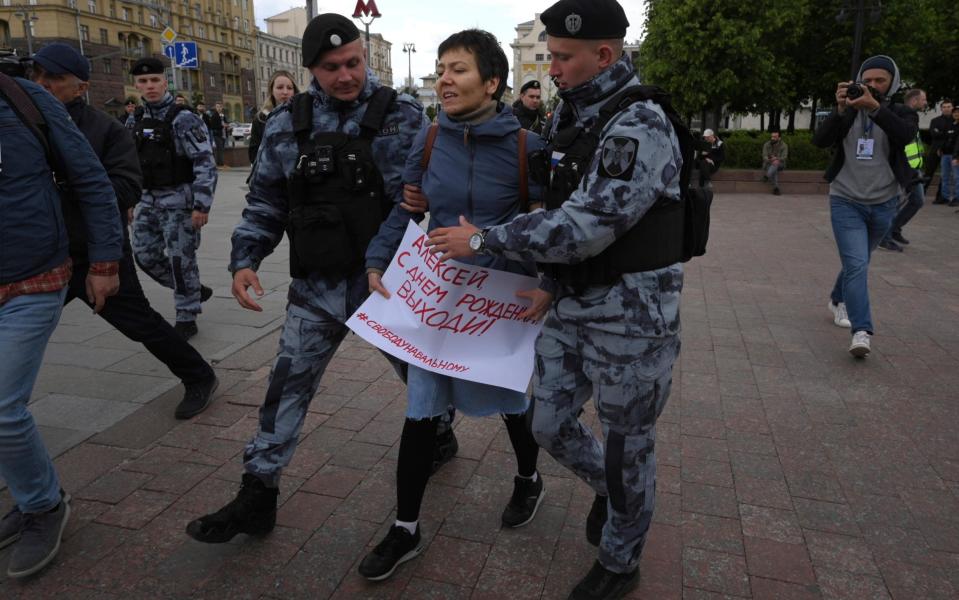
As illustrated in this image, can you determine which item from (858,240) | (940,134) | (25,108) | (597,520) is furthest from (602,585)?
(940,134)

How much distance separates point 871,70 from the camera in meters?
5.04

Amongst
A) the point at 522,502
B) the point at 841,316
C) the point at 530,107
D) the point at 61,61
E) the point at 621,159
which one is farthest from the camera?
the point at 530,107

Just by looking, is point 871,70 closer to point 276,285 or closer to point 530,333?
point 530,333

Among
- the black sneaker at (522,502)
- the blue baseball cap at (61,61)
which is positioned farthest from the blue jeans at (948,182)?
the blue baseball cap at (61,61)

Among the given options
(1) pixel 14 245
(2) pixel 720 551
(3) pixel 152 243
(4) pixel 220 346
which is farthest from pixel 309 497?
(3) pixel 152 243

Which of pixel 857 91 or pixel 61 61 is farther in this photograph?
pixel 857 91

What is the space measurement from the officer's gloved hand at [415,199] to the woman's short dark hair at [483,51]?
17.3 inches

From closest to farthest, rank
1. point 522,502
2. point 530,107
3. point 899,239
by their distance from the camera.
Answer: point 522,502, point 530,107, point 899,239

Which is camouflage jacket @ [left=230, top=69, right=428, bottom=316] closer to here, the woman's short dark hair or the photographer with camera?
the woman's short dark hair

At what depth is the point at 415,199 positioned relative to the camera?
2709mm

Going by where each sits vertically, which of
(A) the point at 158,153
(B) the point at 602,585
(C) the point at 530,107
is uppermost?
(C) the point at 530,107

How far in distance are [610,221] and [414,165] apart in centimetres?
89

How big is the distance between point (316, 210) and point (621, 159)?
1.23 m

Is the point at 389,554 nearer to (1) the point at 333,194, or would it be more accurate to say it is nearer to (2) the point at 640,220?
(1) the point at 333,194
